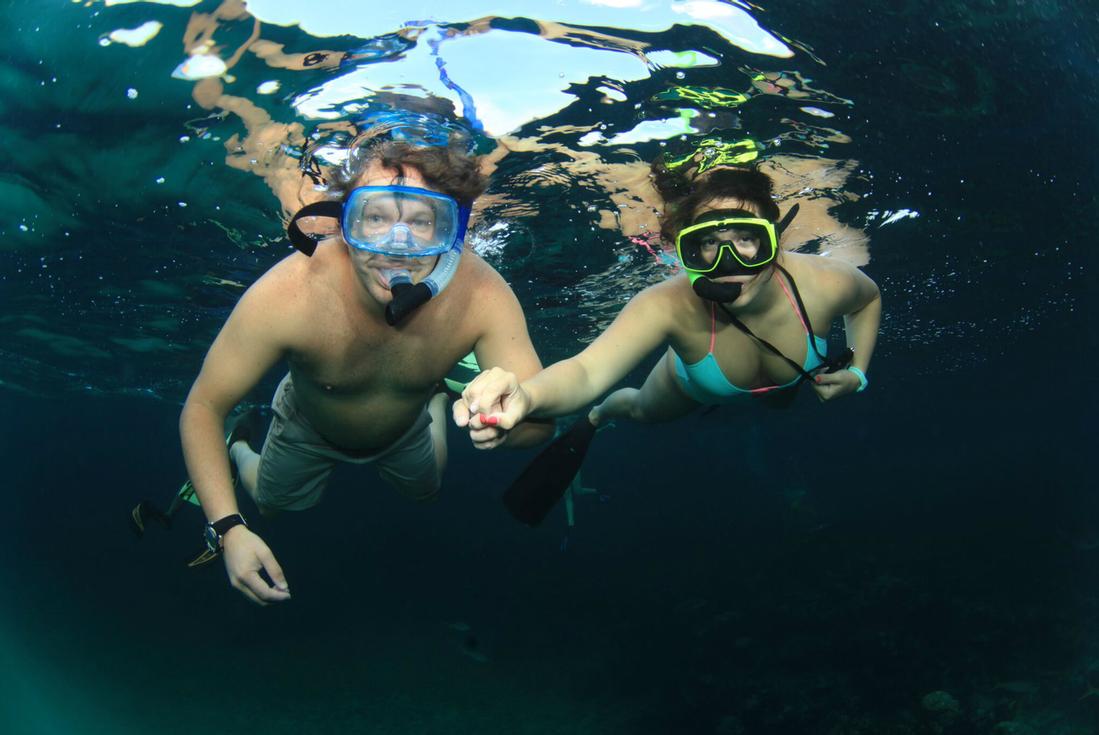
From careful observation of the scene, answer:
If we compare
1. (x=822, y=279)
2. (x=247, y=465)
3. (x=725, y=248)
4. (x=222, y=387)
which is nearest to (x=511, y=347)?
(x=725, y=248)

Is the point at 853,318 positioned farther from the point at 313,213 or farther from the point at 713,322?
the point at 313,213

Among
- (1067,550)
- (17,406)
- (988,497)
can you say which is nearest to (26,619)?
(17,406)

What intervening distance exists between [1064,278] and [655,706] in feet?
60.6

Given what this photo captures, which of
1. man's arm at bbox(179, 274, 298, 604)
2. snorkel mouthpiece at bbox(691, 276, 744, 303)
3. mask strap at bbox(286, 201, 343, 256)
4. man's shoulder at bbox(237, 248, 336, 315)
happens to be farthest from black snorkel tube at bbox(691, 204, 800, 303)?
man's arm at bbox(179, 274, 298, 604)

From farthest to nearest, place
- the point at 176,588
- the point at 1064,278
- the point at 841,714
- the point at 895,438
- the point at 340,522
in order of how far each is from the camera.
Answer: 1. the point at 895,438
2. the point at 340,522
3. the point at 176,588
4. the point at 1064,278
5. the point at 841,714

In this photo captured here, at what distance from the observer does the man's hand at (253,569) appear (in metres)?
3.91

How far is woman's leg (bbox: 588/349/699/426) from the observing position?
25.0ft

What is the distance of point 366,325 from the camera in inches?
195

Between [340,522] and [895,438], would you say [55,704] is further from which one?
[895,438]

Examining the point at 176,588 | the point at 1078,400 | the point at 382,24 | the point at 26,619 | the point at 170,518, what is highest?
the point at 382,24

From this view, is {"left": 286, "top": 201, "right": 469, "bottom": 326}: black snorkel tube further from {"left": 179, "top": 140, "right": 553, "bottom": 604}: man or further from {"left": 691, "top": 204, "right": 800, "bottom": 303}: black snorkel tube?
{"left": 691, "top": 204, "right": 800, "bottom": 303}: black snorkel tube

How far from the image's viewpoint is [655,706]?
1650cm

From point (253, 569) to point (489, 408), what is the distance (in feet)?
7.33

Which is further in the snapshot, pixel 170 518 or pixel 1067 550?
pixel 1067 550
